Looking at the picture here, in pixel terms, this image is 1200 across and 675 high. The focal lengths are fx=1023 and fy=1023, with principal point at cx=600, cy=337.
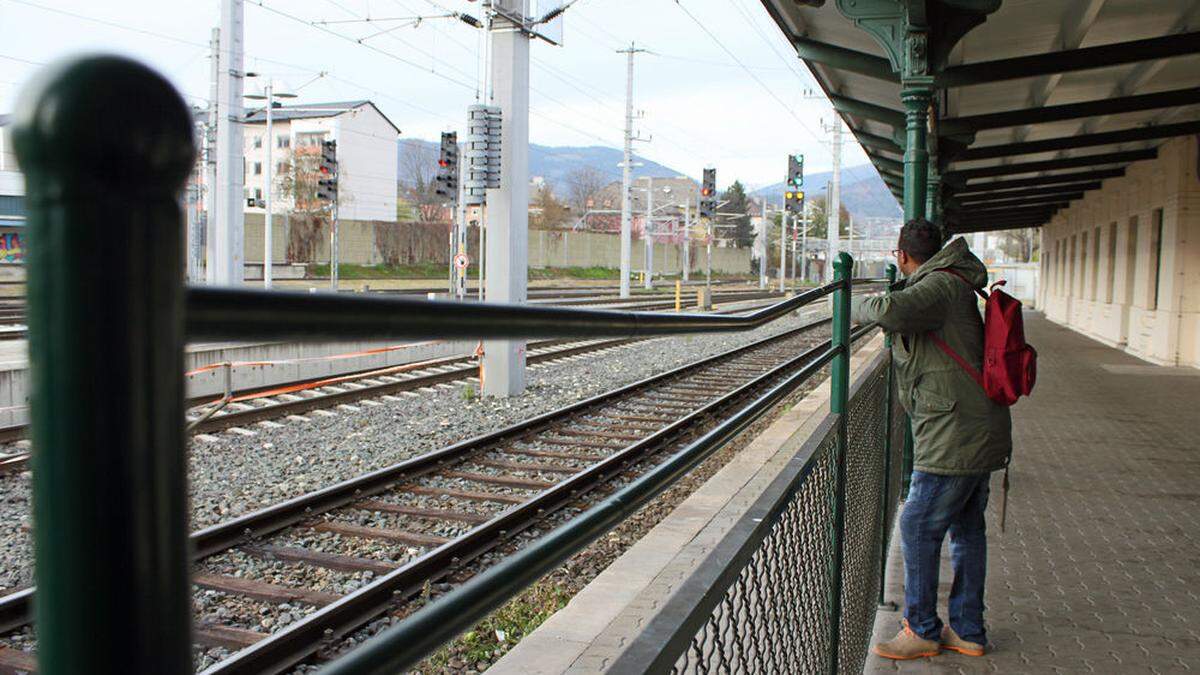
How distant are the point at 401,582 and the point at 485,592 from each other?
5362 mm

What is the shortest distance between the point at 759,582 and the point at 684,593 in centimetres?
63

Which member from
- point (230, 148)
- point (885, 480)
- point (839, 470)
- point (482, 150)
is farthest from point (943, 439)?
point (230, 148)

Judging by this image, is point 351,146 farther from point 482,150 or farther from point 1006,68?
point 1006,68

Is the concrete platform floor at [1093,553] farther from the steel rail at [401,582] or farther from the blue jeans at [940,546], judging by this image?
the steel rail at [401,582]

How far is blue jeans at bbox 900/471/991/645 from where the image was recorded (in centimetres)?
490

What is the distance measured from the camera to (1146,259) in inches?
811

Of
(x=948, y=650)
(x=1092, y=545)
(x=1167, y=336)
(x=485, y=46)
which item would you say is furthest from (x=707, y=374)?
(x=948, y=650)

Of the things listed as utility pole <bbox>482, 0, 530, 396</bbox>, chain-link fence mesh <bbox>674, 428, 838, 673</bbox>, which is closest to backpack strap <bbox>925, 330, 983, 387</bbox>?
chain-link fence mesh <bbox>674, 428, 838, 673</bbox>

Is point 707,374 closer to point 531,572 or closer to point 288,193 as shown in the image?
point 531,572

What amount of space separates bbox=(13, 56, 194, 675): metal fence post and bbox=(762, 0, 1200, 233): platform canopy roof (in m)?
6.95

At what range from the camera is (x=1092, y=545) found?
276 inches

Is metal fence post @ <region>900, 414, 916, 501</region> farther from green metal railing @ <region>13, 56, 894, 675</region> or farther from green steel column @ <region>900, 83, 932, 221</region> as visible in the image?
green metal railing @ <region>13, 56, 894, 675</region>

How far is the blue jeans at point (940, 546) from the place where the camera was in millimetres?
4898

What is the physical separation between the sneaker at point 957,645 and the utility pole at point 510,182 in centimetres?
999
